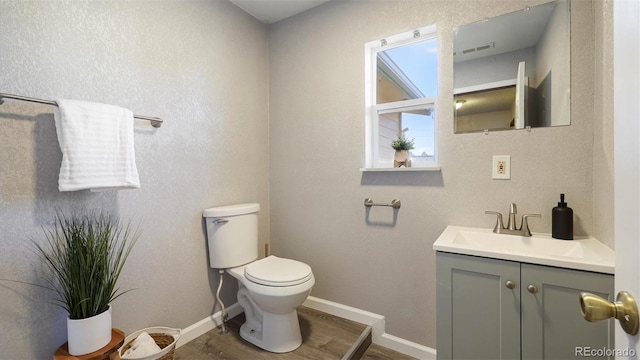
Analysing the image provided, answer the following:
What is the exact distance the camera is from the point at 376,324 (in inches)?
72.1

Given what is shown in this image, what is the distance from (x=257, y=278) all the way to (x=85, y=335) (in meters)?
0.75

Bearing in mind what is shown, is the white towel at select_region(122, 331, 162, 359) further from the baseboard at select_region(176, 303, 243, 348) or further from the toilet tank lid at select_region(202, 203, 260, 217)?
the toilet tank lid at select_region(202, 203, 260, 217)

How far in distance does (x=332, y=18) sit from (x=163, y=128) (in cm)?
137

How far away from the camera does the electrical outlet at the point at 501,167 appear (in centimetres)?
146

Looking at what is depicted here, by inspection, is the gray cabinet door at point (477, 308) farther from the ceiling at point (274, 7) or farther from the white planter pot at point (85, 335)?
the ceiling at point (274, 7)

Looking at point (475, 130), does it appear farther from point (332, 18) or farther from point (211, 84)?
point (211, 84)

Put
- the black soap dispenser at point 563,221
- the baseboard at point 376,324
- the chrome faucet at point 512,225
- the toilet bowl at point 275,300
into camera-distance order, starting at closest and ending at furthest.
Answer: the black soap dispenser at point 563,221
the chrome faucet at point 512,225
the toilet bowl at point 275,300
the baseboard at point 376,324

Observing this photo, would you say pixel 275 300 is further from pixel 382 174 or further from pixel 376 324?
pixel 382 174

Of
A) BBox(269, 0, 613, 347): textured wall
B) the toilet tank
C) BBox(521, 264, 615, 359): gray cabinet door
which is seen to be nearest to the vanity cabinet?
BBox(521, 264, 615, 359): gray cabinet door

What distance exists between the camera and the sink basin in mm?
979

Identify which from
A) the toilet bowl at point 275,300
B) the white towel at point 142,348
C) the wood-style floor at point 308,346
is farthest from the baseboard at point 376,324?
the white towel at point 142,348

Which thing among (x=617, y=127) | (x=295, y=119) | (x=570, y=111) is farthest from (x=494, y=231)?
(x=295, y=119)

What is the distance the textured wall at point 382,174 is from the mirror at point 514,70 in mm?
46

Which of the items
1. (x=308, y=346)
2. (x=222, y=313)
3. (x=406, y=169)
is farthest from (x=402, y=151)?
(x=222, y=313)
